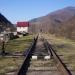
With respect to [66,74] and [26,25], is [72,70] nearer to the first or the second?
[66,74]

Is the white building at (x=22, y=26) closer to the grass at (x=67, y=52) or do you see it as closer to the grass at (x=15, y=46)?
the grass at (x=15, y=46)

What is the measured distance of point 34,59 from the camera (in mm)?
16250

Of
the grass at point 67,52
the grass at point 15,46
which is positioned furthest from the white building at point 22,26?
the grass at point 67,52

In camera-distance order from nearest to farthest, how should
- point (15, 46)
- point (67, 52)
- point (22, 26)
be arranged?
point (67, 52), point (15, 46), point (22, 26)

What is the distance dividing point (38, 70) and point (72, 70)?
52.1 inches

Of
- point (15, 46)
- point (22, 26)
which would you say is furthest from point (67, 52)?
point (22, 26)

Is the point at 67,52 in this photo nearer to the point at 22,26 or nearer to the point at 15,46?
the point at 15,46

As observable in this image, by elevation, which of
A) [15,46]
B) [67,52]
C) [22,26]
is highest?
[22,26]

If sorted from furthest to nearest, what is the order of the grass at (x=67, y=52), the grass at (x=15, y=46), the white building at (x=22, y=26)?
the white building at (x=22, y=26), the grass at (x=15, y=46), the grass at (x=67, y=52)

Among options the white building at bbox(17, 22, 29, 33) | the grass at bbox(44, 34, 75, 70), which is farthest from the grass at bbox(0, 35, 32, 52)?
the white building at bbox(17, 22, 29, 33)

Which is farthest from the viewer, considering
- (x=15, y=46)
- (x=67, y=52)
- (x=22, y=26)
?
(x=22, y=26)

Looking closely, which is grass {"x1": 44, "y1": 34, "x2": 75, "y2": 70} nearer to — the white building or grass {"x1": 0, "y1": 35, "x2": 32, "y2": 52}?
grass {"x1": 0, "y1": 35, "x2": 32, "y2": 52}

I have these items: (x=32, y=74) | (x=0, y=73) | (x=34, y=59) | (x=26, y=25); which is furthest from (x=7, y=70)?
(x=26, y=25)

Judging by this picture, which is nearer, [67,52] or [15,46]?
[67,52]
